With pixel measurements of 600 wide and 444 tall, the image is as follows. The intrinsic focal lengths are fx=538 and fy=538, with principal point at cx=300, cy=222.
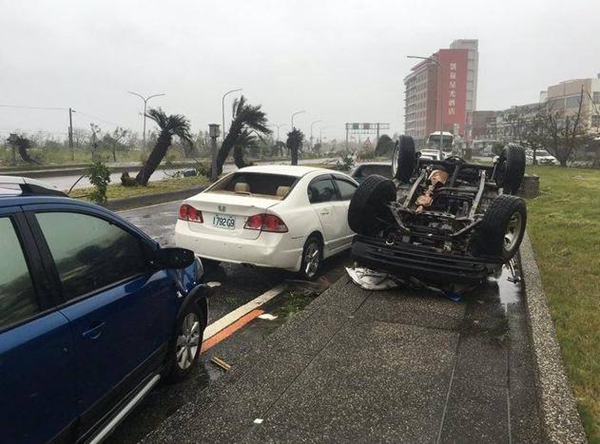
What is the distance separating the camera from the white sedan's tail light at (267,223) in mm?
6172

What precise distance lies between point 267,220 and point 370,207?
4.02ft

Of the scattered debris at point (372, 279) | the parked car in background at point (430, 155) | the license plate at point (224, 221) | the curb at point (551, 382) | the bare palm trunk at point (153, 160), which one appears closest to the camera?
the curb at point (551, 382)

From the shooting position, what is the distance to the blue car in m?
2.19

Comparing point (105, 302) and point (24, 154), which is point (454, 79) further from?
point (105, 302)

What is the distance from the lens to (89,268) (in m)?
2.85

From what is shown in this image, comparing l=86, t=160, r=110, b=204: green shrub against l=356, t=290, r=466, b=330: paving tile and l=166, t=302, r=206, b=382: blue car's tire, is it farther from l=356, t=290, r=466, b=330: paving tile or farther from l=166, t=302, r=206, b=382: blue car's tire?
l=166, t=302, r=206, b=382: blue car's tire

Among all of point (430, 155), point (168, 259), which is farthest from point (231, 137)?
point (168, 259)

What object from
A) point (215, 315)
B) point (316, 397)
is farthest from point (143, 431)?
point (215, 315)

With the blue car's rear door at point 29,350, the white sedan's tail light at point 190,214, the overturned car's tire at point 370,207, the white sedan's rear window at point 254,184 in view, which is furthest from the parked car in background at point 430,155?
the blue car's rear door at point 29,350

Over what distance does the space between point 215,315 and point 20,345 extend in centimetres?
344

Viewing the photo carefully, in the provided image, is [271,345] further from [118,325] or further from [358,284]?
[358,284]

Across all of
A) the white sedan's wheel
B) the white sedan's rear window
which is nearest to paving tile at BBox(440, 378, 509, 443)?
the white sedan's wheel

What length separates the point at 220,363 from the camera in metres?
4.29

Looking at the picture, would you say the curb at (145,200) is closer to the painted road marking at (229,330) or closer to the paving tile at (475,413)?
the painted road marking at (229,330)
